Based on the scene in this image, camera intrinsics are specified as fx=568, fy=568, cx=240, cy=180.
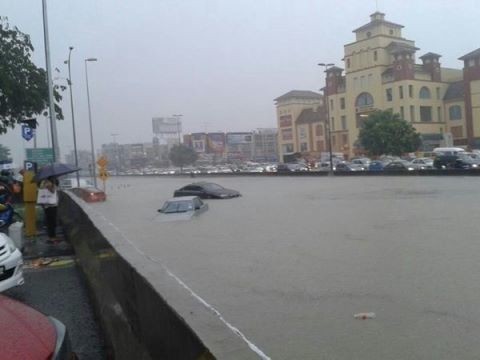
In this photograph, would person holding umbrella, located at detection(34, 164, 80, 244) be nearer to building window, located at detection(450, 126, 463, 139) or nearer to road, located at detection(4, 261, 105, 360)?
road, located at detection(4, 261, 105, 360)

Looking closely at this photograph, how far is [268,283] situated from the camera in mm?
8531

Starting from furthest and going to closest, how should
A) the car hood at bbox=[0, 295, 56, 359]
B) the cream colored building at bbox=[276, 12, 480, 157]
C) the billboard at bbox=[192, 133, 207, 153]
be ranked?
the billboard at bbox=[192, 133, 207, 153], the cream colored building at bbox=[276, 12, 480, 157], the car hood at bbox=[0, 295, 56, 359]

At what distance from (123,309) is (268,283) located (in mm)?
4249

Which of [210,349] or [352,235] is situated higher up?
[210,349]

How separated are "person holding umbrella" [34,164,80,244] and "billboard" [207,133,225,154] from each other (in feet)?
399

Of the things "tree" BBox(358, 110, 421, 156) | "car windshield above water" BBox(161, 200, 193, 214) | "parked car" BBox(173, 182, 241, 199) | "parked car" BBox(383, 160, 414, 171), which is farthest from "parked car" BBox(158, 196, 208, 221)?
"tree" BBox(358, 110, 421, 156)

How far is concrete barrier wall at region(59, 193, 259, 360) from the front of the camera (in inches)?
112

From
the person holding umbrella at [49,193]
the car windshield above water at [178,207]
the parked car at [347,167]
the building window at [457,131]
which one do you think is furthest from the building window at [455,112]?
the person holding umbrella at [49,193]

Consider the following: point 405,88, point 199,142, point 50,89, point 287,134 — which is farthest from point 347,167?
point 199,142

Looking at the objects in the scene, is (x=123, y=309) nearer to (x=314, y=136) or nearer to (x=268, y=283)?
(x=268, y=283)

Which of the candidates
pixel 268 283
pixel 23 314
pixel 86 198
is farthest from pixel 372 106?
pixel 23 314

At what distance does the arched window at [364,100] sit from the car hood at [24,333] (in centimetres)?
8377

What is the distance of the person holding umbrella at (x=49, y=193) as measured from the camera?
1142 cm

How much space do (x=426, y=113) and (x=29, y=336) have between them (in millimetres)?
83917
